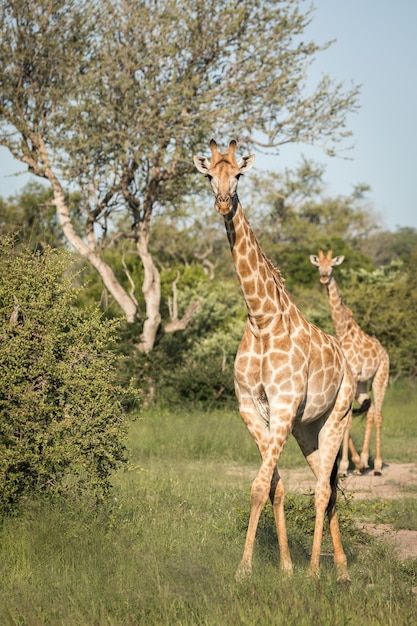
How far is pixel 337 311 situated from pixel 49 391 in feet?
26.7

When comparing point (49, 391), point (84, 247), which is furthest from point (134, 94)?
point (49, 391)

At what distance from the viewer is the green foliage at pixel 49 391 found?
7270 millimetres

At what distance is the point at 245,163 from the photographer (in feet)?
22.6

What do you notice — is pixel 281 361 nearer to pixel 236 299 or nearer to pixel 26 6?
pixel 26 6

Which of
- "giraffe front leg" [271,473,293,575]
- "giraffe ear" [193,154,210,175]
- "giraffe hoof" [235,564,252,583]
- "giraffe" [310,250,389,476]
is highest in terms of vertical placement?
"giraffe ear" [193,154,210,175]

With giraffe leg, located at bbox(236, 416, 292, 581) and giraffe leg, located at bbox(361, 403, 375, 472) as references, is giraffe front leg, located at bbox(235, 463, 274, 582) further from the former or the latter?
giraffe leg, located at bbox(361, 403, 375, 472)

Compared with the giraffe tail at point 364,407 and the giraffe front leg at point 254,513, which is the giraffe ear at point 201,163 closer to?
the giraffe front leg at point 254,513

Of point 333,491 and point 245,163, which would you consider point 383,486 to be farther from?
point 245,163

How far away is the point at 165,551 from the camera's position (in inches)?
269

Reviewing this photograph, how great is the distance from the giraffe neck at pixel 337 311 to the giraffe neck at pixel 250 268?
7.78 metres

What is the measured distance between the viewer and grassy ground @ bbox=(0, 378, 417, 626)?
5289 mm

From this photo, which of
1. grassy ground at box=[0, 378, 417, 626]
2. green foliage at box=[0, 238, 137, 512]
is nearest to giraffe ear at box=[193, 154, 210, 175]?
green foliage at box=[0, 238, 137, 512]

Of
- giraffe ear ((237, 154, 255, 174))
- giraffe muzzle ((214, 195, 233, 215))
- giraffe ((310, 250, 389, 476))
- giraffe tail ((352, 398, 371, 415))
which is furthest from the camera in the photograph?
giraffe tail ((352, 398, 371, 415))

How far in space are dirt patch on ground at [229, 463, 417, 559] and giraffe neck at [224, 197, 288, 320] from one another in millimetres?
2528
